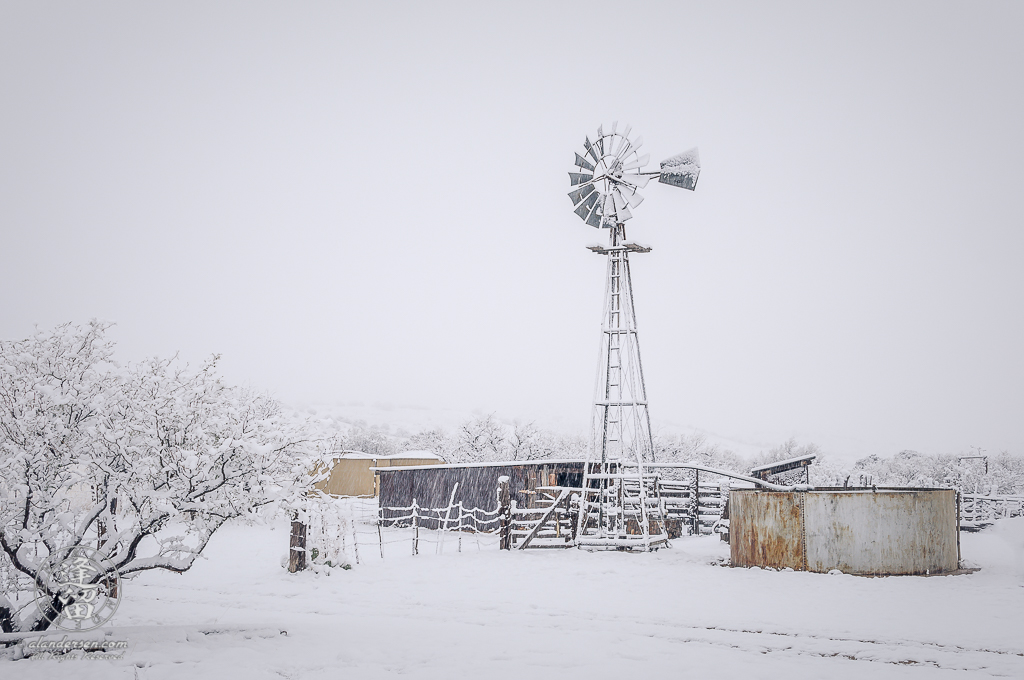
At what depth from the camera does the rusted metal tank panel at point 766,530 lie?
14766mm

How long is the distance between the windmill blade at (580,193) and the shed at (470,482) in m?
9.06

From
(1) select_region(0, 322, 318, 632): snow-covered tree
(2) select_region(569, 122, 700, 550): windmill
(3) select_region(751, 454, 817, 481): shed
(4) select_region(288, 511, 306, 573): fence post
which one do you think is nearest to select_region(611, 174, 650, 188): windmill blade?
(2) select_region(569, 122, 700, 550): windmill

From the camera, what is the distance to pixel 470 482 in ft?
87.4

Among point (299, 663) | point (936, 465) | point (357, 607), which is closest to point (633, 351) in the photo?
point (357, 607)

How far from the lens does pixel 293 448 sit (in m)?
8.72

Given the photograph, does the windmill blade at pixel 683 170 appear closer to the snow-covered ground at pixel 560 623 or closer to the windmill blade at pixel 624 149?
the windmill blade at pixel 624 149

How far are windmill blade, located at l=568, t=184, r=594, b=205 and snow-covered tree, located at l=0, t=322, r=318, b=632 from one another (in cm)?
1491

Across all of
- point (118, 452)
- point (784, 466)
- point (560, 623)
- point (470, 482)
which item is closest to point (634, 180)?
point (784, 466)

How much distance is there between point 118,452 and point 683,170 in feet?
55.0

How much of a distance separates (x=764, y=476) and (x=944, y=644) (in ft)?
42.6

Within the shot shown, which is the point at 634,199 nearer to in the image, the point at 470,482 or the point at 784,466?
the point at 784,466

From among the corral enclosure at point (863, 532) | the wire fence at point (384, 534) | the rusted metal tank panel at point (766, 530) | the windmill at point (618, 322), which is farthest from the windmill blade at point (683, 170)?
the wire fence at point (384, 534)

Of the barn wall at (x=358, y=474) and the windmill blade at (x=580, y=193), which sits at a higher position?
the windmill blade at (x=580, y=193)

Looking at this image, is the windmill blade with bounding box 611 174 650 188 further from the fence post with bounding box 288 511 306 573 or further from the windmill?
the fence post with bounding box 288 511 306 573
